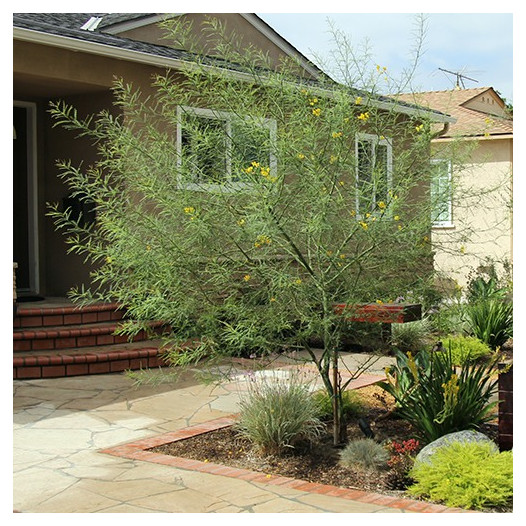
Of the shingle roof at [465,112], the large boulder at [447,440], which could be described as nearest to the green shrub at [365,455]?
the large boulder at [447,440]

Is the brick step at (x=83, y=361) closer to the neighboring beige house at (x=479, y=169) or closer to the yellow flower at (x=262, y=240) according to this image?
the yellow flower at (x=262, y=240)

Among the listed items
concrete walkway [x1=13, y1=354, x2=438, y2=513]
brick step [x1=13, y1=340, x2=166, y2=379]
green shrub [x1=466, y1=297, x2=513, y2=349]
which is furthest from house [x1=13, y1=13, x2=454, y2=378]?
green shrub [x1=466, y1=297, x2=513, y2=349]

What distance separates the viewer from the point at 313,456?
6.11 meters

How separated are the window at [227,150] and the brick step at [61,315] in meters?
3.63

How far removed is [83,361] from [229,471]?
3918 mm

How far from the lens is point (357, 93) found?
688 cm

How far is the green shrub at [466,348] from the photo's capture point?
377 inches

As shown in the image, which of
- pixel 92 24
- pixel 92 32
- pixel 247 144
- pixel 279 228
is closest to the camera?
pixel 279 228

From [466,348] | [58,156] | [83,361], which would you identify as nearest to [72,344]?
[83,361]

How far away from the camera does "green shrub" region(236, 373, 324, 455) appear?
6074 mm

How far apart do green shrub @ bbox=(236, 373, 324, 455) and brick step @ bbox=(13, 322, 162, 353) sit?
3.34 meters

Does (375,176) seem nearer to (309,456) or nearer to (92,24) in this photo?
(309,456)
